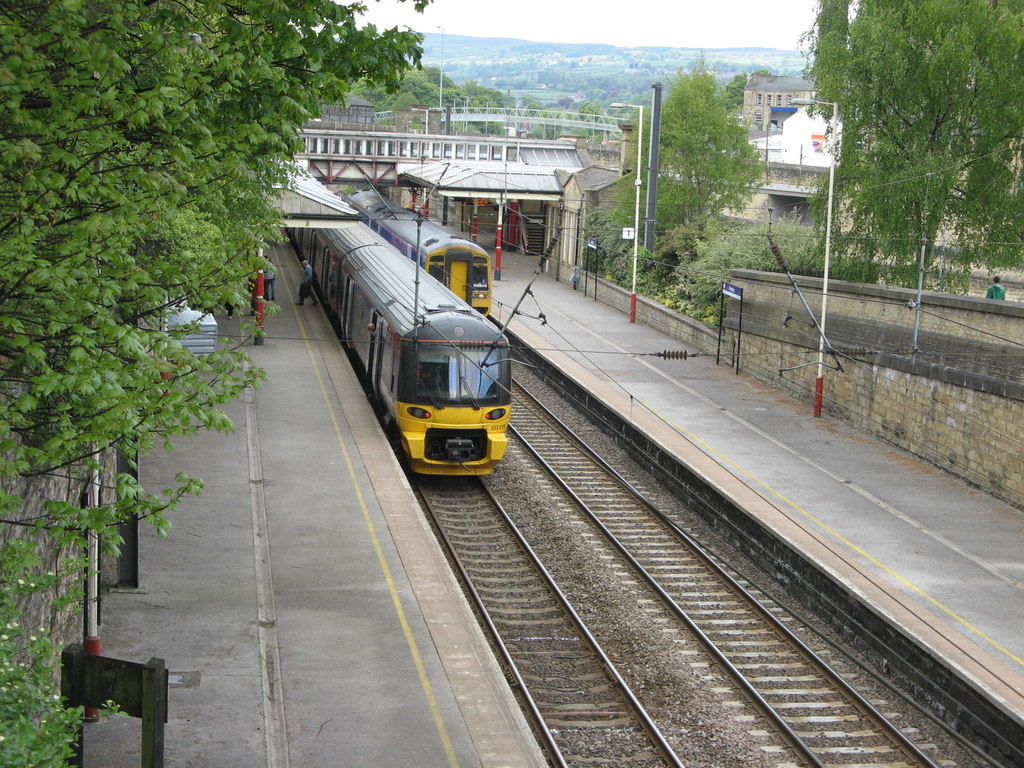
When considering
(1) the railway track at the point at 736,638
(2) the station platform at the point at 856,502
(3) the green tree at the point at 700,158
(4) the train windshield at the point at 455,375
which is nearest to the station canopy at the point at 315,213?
(2) the station platform at the point at 856,502

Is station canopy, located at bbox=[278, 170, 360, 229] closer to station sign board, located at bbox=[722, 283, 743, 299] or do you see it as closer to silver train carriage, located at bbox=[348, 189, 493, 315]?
silver train carriage, located at bbox=[348, 189, 493, 315]

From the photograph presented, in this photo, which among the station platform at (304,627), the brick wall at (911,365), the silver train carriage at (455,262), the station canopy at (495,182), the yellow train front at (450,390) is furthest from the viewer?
the station canopy at (495,182)

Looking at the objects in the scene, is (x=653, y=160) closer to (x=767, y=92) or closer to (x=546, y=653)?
(x=546, y=653)

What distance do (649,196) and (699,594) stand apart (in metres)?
25.6

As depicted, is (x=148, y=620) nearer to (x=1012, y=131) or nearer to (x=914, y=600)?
(x=914, y=600)

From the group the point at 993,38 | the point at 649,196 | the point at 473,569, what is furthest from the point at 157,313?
the point at 649,196

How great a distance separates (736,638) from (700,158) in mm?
30276

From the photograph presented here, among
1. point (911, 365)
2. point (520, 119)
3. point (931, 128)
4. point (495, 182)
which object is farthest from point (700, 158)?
point (520, 119)

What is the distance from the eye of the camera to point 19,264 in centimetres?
695

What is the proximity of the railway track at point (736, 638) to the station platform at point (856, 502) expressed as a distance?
1.11 m

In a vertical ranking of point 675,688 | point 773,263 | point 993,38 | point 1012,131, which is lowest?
point 675,688

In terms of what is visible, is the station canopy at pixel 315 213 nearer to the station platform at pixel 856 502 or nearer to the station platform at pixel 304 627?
the station platform at pixel 856 502

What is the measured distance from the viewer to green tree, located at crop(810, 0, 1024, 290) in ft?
86.5

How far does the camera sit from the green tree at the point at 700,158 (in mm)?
42156
